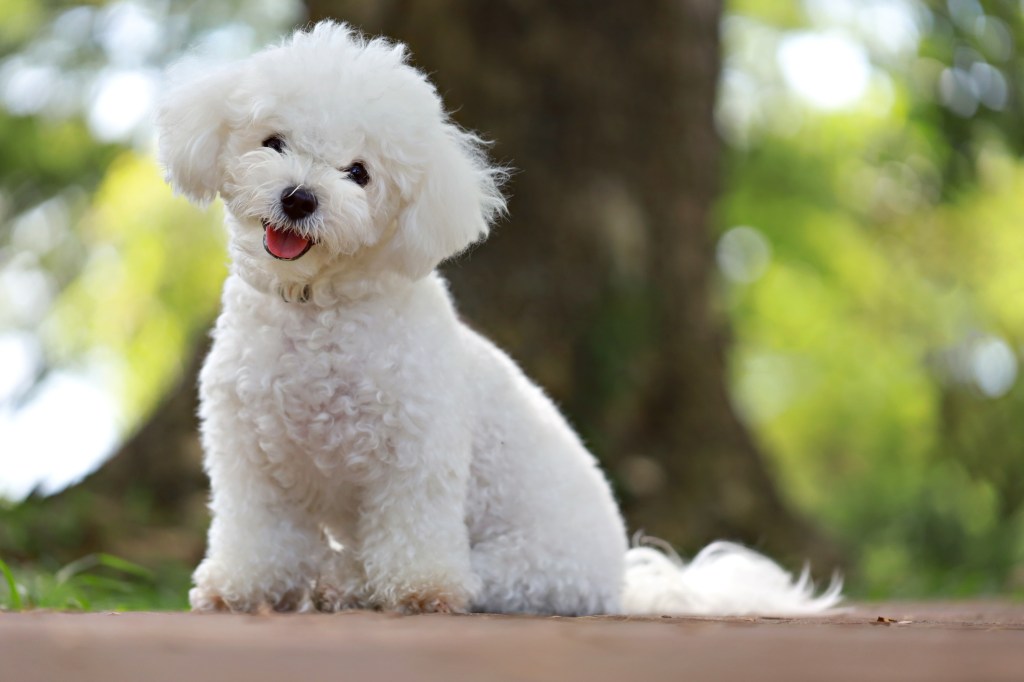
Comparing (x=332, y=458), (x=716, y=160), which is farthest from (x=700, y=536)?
(x=332, y=458)

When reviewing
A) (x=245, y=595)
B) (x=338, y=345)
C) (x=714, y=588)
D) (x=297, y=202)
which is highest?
(x=297, y=202)

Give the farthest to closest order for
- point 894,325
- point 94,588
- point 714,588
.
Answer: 1. point 894,325
2. point 94,588
3. point 714,588

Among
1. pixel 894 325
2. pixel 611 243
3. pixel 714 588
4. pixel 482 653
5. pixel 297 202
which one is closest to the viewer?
pixel 482 653

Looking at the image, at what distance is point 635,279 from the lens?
22.2 ft

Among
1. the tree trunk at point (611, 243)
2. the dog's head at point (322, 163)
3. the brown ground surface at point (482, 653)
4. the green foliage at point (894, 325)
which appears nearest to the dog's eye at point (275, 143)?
the dog's head at point (322, 163)

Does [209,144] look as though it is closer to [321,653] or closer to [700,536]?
[321,653]

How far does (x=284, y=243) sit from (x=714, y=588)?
1.94m

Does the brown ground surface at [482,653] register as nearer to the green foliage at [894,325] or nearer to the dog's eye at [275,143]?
the dog's eye at [275,143]

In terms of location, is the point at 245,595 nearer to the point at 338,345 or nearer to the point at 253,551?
the point at 253,551

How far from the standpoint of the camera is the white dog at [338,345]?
10.1ft

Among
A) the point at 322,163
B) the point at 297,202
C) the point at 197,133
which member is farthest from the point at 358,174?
the point at 197,133

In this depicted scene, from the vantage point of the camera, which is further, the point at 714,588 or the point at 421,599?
the point at 714,588

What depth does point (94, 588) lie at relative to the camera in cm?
484

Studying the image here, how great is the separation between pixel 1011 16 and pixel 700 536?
4.18 m
